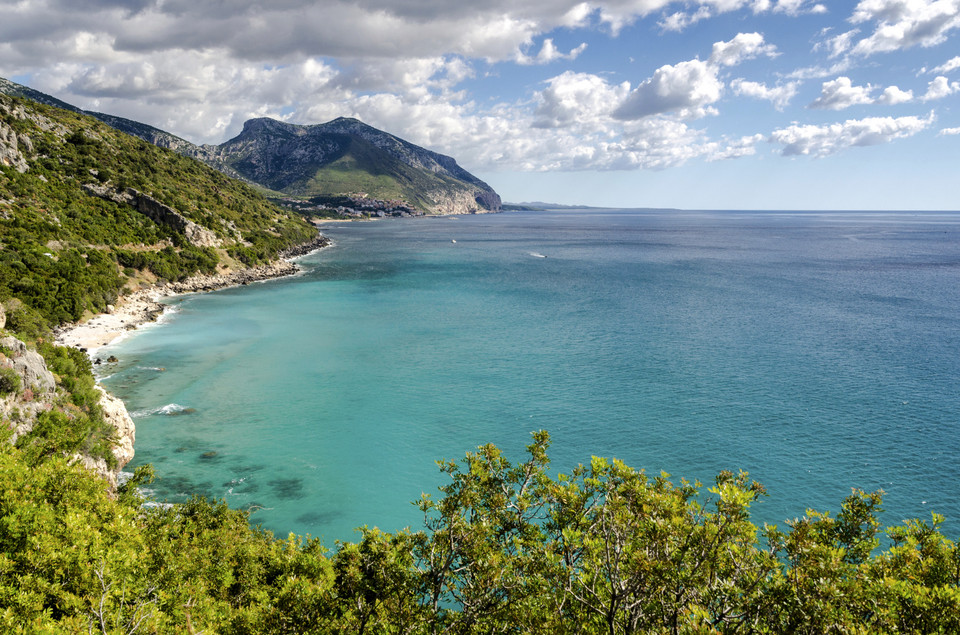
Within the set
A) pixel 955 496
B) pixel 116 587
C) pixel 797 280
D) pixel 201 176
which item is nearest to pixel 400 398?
pixel 116 587

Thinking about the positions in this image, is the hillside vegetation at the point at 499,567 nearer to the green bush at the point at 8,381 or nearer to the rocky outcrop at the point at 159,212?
the green bush at the point at 8,381

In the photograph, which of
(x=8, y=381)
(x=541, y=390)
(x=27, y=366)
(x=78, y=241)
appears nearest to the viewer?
(x=8, y=381)

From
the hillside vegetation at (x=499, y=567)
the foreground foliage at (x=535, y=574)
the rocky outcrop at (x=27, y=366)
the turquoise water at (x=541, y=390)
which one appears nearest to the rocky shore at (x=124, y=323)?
the rocky outcrop at (x=27, y=366)

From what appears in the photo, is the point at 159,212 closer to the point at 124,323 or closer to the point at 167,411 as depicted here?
the point at 124,323

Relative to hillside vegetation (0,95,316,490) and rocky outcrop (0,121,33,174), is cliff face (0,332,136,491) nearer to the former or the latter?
hillside vegetation (0,95,316,490)

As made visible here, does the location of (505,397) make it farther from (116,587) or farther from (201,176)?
(201,176)

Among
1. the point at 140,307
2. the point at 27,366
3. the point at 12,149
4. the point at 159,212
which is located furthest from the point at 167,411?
the point at 12,149

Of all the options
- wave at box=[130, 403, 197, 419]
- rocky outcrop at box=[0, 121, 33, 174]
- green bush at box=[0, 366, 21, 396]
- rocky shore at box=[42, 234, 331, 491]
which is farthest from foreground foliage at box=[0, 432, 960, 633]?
rocky outcrop at box=[0, 121, 33, 174]
